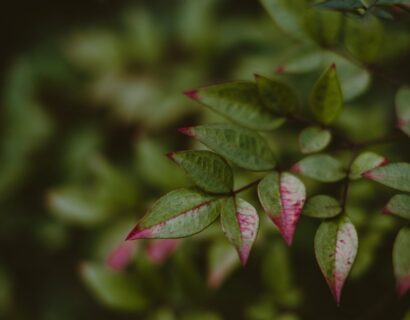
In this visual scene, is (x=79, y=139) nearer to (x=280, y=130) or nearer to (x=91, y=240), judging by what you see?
(x=91, y=240)

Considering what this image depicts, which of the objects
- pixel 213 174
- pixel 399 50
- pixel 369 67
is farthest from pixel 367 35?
pixel 213 174

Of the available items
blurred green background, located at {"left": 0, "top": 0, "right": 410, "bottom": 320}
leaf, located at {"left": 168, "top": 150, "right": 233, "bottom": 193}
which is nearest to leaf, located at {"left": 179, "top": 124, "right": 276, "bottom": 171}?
leaf, located at {"left": 168, "top": 150, "right": 233, "bottom": 193}

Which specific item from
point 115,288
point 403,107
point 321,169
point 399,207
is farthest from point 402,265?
point 115,288

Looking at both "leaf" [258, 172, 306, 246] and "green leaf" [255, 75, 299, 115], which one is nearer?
"leaf" [258, 172, 306, 246]

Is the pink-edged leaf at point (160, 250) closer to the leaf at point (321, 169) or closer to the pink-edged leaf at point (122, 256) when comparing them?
the pink-edged leaf at point (122, 256)

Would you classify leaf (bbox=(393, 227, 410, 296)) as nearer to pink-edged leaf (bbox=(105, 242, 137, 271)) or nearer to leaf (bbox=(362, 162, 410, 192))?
leaf (bbox=(362, 162, 410, 192))

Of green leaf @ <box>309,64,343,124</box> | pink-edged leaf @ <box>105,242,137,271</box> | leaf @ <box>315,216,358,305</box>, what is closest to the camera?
leaf @ <box>315,216,358,305</box>
